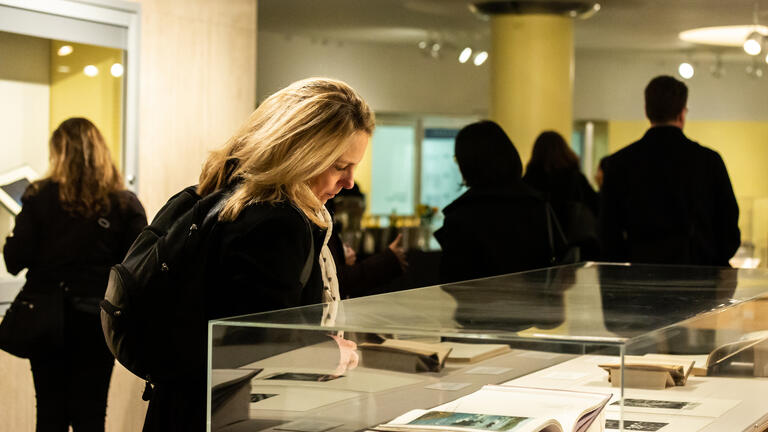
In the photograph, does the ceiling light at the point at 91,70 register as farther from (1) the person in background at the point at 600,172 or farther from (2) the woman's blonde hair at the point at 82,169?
(1) the person in background at the point at 600,172

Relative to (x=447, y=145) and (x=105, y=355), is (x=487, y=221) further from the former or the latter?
(x=447, y=145)

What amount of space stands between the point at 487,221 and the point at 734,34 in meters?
9.34

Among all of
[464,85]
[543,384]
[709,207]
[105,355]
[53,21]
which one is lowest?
[105,355]

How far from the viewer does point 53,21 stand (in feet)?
13.4

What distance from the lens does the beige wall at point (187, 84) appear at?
454 cm

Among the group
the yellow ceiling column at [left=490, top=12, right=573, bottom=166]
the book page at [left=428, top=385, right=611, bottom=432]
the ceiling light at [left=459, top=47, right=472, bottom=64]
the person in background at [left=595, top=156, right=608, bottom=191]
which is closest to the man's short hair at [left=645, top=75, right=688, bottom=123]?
the person in background at [left=595, top=156, right=608, bottom=191]

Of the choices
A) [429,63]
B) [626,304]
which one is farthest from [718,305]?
A: [429,63]

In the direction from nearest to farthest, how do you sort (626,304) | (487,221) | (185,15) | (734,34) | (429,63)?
(626,304) → (487,221) → (185,15) → (734,34) → (429,63)

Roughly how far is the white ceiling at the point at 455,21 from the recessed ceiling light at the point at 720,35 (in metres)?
0.17

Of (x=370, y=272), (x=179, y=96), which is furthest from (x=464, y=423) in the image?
(x=179, y=96)

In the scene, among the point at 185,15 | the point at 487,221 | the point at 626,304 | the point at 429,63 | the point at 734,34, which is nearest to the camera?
the point at 626,304

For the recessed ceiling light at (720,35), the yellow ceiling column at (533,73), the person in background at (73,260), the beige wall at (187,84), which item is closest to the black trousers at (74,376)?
the person in background at (73,260)

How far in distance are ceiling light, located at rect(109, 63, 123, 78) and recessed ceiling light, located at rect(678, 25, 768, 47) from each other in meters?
8.53

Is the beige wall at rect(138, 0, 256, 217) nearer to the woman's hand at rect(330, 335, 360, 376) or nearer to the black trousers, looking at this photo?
the black trousers
